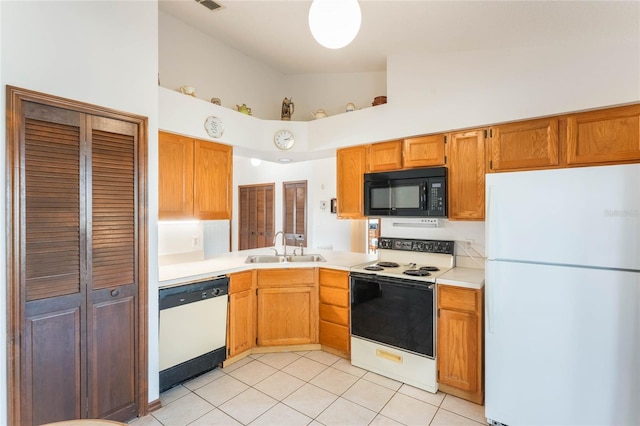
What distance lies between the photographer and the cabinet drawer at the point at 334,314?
2.98m

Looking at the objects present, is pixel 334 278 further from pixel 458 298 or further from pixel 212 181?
pixel 212 181

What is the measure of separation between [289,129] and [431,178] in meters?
1.69

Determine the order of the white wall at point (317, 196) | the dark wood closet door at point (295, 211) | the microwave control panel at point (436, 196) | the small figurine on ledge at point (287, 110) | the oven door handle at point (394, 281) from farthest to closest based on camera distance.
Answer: the dark wood closet door at point (295, 211) → the white wall at point (317, 196) → the small figurine on ledge at point (287, 110) → the microwave control panel at point (436, 196) → the oven door handle at point (394, 281)

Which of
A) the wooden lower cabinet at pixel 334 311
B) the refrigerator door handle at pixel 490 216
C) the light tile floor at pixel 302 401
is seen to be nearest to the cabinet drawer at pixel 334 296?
the wooden lower cabinet at pixel 334 311

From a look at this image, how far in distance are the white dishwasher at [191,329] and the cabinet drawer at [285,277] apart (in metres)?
0.40

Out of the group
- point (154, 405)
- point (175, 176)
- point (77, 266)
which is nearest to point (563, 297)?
point (154, 405)

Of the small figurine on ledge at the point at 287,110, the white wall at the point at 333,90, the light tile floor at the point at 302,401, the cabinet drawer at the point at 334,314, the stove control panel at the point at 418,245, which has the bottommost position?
the light tile floor at the point at 302,401

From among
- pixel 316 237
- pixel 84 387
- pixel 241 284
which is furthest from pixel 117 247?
pixel 316 237

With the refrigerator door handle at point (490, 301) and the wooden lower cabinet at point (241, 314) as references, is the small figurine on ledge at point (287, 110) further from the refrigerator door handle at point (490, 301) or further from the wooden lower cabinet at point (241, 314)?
the refrigerator door handle at point (490, 301)

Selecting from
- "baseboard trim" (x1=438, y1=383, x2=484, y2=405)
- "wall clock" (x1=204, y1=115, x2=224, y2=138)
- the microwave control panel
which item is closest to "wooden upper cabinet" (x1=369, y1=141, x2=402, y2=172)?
the microwave control panel

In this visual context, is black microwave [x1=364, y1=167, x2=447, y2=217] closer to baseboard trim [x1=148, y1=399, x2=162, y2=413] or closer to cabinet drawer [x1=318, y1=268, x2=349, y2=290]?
cabinet drawer [x1=318, y1=268, x2=349, y2=290]

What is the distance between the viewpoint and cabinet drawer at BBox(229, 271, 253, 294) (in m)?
2.85

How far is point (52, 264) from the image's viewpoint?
1745 millimetres

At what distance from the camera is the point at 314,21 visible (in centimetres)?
159
